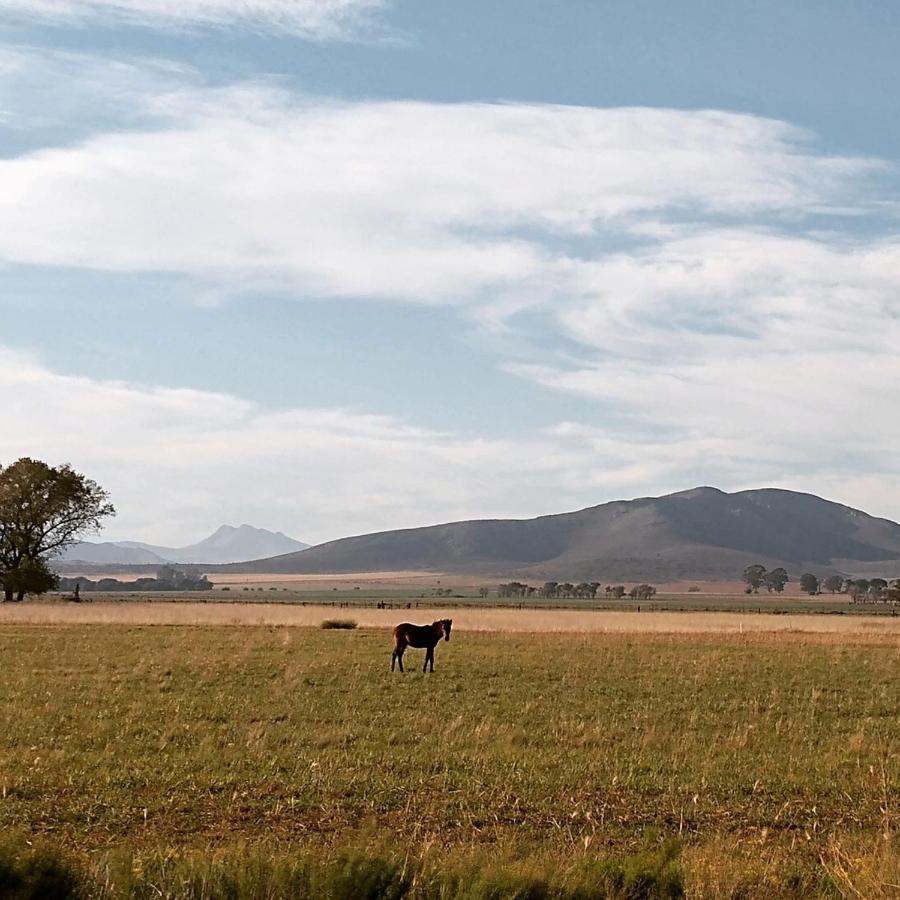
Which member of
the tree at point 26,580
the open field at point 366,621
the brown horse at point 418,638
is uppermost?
the tree at point 26,580

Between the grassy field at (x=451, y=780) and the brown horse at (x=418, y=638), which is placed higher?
the brown horse at (x=418, y=638)

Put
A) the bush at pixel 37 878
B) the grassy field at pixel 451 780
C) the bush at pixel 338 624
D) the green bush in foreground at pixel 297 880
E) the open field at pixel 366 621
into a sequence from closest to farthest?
the bush at pixel 37 878, the green bush in foreground at pixel 297 880, the grassy field at pixel 451 780, the bush at pixel 338 624, the open field at pixel 366 621

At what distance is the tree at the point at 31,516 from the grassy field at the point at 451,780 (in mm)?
54073

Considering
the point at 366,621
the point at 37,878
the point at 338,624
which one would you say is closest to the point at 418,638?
the point at 37,878

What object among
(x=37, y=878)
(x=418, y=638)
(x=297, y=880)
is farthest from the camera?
(x=418, y=638)

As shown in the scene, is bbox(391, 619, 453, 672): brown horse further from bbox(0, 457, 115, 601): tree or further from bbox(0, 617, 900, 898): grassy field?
bbox(0, 457, 115, 601): tree

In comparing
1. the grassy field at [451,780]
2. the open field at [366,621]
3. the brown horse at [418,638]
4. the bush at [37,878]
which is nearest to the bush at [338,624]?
the open field at [366,621]

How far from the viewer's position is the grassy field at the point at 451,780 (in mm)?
10227

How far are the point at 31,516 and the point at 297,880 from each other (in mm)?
78182

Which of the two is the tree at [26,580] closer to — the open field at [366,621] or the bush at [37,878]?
the open field at [366,621]

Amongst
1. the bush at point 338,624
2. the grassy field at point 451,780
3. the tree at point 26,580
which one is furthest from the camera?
the tree at point 26,580

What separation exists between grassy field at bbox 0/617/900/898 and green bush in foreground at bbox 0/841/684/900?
25 mm

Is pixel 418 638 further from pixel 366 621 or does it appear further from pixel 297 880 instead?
pixel 366 621

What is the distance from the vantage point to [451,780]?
15.0m
